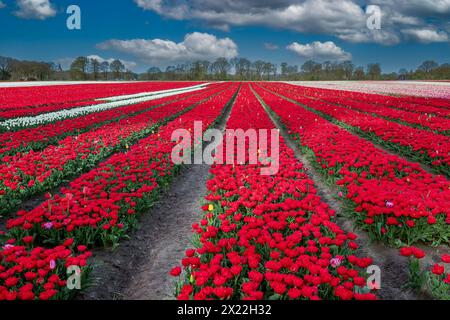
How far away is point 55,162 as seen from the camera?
310 inches

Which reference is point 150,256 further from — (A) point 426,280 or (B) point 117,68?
(B) point 117,68

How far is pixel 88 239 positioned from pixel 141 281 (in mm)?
1046

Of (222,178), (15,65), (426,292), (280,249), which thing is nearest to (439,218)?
(426,292)

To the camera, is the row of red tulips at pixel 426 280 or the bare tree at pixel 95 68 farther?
the bare tree at pixel 95 68

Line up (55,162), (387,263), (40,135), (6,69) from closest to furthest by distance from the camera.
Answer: (387,263)
(55,162)
(40,135)
(6,69)

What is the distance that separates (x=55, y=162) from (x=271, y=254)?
20.9 ft

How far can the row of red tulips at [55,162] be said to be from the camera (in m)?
6.48

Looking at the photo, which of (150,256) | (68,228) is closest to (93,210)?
(68,228)

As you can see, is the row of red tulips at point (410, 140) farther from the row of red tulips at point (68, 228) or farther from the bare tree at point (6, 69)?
the bare tree at point (6, 69)

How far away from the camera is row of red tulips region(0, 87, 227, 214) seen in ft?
21.3

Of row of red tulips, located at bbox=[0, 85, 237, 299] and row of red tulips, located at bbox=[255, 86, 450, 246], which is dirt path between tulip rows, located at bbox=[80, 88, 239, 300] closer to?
row of red tulips, located at bbox=[0, 85, 237, 299]

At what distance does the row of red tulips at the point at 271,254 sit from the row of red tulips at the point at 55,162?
369cm

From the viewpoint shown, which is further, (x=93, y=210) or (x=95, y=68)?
(x=95, y=68)

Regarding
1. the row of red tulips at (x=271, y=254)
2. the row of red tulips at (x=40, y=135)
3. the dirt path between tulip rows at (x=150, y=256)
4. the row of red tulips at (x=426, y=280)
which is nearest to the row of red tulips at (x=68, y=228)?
the dirt path between tulip rows at (x=150, y=256)
